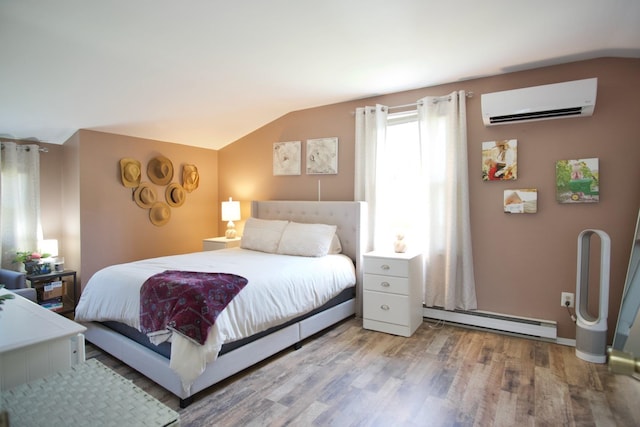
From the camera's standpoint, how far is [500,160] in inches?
121

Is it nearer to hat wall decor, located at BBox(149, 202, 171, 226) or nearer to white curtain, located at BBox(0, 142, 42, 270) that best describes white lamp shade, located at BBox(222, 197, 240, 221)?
hat wall decor, located at BBox(149, 202, 171, 226)

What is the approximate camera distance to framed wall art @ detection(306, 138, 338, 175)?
402 cm

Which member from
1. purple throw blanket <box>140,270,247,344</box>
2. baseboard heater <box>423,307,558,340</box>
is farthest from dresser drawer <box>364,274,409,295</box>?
purple throw blanket <box>140,270,247,344</box>

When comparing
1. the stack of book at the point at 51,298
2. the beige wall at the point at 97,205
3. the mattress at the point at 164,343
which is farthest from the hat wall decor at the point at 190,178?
the mattress at the point at 164,343

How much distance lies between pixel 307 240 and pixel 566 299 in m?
2.31

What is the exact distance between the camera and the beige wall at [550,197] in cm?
267

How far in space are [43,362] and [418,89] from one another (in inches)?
139

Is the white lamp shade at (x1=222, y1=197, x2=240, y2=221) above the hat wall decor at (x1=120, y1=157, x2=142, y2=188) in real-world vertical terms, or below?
below

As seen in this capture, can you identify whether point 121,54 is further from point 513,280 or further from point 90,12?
point 513,280

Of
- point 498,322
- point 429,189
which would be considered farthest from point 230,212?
point 498,322

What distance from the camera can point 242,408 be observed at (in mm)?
1967

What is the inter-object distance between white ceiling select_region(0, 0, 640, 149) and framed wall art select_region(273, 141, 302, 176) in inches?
29.1

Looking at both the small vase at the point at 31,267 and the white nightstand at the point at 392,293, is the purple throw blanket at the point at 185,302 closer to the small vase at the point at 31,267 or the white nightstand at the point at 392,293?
the white nightstand at the point at 392,293

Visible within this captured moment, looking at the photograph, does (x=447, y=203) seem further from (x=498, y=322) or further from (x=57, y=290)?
(x=57, y=290)
